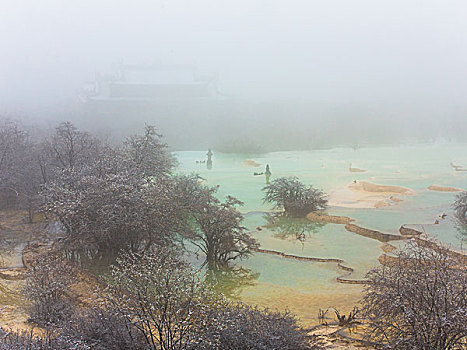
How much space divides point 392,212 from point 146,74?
4395 centimetres

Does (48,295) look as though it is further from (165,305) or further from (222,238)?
(222,238)

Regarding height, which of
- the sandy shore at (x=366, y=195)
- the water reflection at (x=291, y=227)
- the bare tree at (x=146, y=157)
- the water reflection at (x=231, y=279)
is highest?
the bare tree at (x=146, y=157)

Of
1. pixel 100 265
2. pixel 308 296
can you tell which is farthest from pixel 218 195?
pixel 308 296

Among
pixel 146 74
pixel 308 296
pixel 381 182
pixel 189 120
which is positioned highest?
pixel 146 74

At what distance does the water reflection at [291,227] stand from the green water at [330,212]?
0.13 m

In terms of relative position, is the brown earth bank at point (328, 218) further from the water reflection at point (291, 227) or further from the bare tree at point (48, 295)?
the bare tree at point (48, 295)

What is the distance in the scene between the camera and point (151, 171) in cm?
1598

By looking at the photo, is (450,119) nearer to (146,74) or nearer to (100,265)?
(146,74)

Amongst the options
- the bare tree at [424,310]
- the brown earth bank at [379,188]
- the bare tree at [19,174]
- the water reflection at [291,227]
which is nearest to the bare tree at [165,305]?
the bare tree at [424,310]

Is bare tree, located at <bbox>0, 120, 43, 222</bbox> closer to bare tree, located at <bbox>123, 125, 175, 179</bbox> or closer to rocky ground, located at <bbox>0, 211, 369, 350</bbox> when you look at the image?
rocky ground, located at <bbox>0, 211, 369, 350</bbox>

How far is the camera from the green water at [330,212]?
10000 millimetres

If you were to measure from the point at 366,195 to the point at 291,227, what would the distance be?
20.8 ft

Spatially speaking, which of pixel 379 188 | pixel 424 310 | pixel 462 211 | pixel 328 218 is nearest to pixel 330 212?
pixel 328 218

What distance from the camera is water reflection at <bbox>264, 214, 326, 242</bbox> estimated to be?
14445mm
